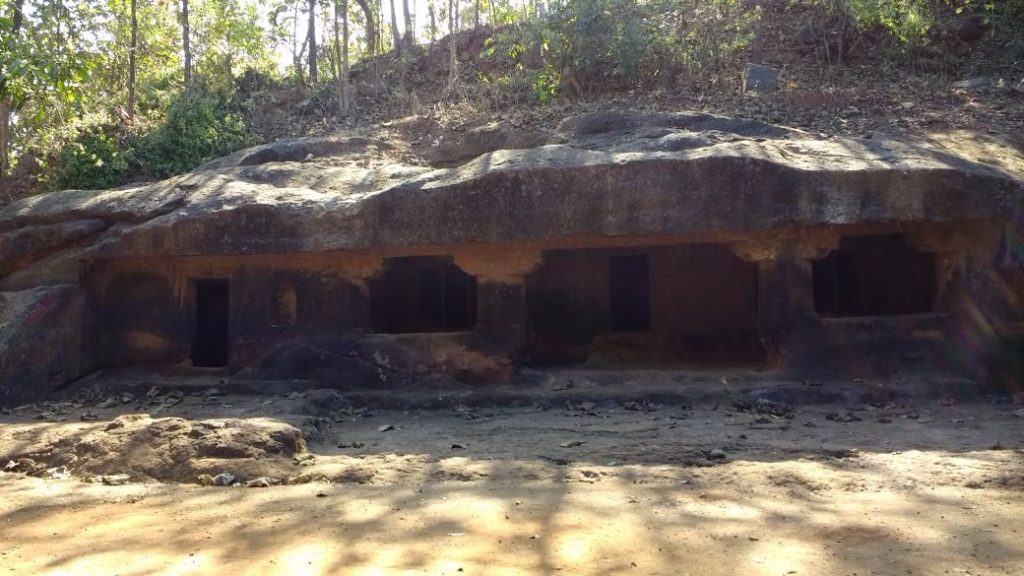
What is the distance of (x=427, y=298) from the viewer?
10.6 m

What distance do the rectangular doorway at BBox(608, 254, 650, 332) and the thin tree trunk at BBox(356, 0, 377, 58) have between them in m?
10.2

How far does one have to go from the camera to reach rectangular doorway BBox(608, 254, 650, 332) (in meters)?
10.4

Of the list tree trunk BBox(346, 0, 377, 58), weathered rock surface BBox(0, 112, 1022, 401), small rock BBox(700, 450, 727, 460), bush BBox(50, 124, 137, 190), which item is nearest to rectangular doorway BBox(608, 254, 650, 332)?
weathered rock surface BBox(0, 112, 1022, 401)

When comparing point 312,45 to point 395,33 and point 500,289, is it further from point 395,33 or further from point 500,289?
point 500,289

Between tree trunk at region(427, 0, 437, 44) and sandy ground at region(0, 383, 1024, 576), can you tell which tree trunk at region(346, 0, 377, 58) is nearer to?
tree trunk at region(427, 0, 437, 44)

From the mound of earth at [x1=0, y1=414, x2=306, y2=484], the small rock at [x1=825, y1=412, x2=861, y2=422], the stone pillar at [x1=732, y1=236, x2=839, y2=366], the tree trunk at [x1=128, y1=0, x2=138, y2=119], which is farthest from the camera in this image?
the tree trunk at [x1=128, y1=0, x2=138, y2=119]

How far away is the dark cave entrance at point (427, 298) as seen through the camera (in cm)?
1047

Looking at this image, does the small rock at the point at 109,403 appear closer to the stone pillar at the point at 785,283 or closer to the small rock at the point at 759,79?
the stone pillar at the point at 785,283

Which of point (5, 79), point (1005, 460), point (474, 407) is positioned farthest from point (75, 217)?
point (1005, 460)

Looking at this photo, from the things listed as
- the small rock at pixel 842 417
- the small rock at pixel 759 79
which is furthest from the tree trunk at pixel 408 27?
the small rock at pixel 842 417

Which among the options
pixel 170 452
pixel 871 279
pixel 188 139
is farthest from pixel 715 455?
pixel 188 139

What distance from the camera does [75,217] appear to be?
342 inches

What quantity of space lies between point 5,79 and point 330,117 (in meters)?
8.25

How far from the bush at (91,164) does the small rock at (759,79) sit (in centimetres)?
932
